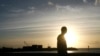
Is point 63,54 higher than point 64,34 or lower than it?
lower

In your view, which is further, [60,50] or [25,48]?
[25,48]

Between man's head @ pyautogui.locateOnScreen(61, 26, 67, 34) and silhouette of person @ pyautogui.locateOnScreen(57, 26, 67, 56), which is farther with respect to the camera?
man's head @ pyautogui.locateOnScreen(61, 26, 67, 34)

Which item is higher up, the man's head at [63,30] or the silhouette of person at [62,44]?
the man's head at [63,30]

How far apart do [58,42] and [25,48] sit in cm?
17130

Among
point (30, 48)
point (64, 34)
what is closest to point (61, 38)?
point (64, 34)

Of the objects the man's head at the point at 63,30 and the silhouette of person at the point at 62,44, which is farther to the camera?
the man's head at the point at 63,30

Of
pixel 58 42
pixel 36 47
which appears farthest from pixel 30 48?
pixel 58 42

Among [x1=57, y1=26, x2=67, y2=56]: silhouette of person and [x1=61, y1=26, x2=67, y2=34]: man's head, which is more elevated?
[x1=61, y1=26, x2=67, y2=34]: man's head

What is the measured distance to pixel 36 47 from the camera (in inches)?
6762

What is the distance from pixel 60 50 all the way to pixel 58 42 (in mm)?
298

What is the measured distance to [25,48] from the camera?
581 feet

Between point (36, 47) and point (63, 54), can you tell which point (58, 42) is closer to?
point (63, 54)

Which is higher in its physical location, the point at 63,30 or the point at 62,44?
the point at 63,30

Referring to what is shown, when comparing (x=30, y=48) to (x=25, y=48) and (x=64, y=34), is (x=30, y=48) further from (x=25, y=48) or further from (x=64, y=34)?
(x=64, y=34)
